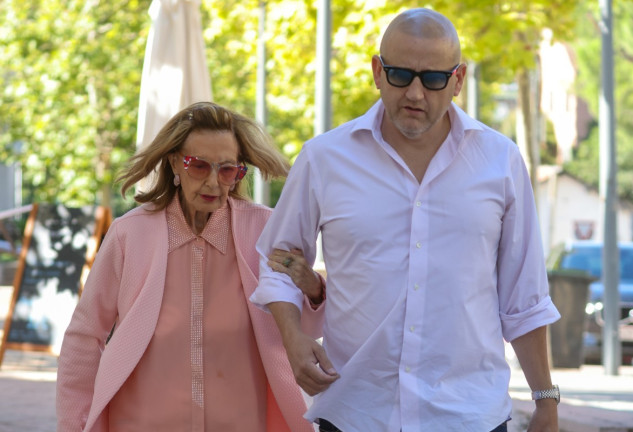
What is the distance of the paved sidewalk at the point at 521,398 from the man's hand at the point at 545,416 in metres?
3.96

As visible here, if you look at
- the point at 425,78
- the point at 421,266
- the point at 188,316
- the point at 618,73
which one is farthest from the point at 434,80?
the point at 618,73

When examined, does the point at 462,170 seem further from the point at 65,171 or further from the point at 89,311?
the point at 65,171

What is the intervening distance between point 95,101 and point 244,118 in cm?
2079

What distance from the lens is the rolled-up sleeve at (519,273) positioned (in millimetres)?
3459

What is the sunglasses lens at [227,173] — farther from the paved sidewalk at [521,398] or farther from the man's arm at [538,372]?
the paved sidewalk at [521,398]

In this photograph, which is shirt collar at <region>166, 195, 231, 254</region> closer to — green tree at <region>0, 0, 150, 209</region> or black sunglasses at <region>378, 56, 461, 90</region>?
black sunglasses at <region>378, 56, 461, 90</region>

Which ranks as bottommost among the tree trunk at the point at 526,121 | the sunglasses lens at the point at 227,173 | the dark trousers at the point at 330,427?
the tree trunk at the point at 526,121

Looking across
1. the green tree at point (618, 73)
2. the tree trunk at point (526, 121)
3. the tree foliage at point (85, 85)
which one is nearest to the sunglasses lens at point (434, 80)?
the tree trunk at point (526, 121)

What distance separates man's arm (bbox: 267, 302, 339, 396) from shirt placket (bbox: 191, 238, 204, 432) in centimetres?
49

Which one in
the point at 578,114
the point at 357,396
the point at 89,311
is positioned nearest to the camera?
the point at 357,396

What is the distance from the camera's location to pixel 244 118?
4.20 meters

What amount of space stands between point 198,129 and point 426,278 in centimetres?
111

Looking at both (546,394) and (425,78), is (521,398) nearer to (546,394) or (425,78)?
(546,394)

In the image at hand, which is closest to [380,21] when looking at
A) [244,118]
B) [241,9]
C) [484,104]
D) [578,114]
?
[241,9]
